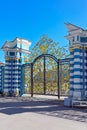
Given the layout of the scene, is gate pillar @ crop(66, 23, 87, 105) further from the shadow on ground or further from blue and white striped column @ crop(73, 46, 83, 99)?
the shadow on ground

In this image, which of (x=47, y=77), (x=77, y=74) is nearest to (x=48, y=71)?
(x=47, y=77)

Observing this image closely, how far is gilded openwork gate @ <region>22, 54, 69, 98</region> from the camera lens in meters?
17.4

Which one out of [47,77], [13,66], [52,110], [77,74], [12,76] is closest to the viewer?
[52,110]

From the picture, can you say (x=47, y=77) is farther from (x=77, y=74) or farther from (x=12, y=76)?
(x=77, y=74)

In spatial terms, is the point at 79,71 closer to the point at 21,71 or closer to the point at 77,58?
the point at 77,58

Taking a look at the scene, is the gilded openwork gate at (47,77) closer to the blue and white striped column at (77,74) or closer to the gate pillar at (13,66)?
the gate pillar at (13,66)

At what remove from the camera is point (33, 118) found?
340 inches

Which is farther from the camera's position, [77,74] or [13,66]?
[13,66]

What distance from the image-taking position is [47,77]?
19.1 m

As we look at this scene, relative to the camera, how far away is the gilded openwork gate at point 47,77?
1738 cm

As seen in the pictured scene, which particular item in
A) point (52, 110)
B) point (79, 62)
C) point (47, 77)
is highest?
point (79, 62)

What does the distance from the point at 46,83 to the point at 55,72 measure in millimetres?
1148

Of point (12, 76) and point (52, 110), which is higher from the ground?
point (12, 76)

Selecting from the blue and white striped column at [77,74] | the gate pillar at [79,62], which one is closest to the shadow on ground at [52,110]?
the blue and white striped column at [77,74]
